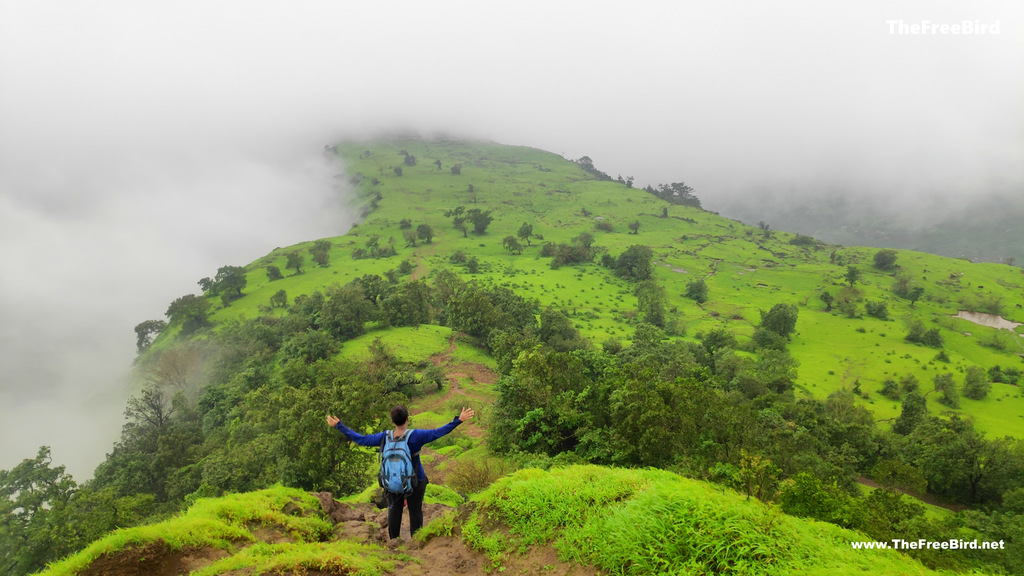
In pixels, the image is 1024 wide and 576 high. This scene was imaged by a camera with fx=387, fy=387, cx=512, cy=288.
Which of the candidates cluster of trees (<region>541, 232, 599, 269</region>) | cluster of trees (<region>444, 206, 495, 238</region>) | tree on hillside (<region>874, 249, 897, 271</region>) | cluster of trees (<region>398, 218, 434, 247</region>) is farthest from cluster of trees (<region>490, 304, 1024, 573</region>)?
tree on hillside (<region>874, 249, 897, 271</region>)

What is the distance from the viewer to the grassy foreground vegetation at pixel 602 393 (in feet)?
26.7

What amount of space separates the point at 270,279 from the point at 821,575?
4208 inches

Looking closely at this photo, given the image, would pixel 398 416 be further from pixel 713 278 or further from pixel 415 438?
pixel 713 278

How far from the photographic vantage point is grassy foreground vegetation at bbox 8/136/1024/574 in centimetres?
814

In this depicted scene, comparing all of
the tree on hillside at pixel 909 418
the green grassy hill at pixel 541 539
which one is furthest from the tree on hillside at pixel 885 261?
the green grassy hill at pixel 541 539

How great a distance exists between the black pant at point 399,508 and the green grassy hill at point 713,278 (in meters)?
52.8

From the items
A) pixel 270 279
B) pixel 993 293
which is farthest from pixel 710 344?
pixel 270 279

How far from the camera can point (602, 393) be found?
19062 mm

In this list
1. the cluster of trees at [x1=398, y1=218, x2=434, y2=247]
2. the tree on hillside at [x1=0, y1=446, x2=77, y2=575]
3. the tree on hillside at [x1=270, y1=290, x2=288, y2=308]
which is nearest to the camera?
the tree on hillside at [x1=0, y1=446, x2=77, y2=575]

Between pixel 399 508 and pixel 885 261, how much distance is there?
14632 cm

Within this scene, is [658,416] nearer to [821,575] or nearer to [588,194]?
[821,575]

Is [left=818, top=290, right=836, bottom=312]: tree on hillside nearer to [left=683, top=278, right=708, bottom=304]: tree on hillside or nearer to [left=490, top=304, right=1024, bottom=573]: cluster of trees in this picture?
[left=683, top=278, right=708, bottom=304]: tree on hillside

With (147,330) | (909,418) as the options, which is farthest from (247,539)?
(147,330)

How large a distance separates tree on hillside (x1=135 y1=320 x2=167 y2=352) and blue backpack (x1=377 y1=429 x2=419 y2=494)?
4107 inches
